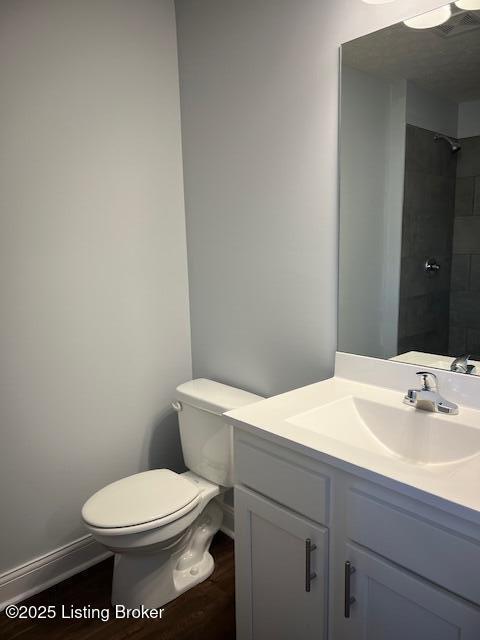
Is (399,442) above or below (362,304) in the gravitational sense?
below

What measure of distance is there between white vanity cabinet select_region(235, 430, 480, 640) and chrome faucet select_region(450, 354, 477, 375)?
0.53m

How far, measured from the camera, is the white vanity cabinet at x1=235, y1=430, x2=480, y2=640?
89 centimetres

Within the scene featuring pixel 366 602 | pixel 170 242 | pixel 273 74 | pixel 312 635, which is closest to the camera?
pixel 366 602

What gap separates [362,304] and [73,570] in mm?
1605

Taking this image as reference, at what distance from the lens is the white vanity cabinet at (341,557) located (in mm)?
889

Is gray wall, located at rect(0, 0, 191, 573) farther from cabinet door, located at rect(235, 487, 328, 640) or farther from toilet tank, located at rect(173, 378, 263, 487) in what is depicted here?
cabinet door, located at rect(235, 487, 328, 640)

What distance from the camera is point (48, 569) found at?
74.2 inches

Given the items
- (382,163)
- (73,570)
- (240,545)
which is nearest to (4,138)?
(382,163)

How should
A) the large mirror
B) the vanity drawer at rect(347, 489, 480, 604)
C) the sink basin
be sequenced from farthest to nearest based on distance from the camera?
the large mirror < the sink basin < the vanity drawer at rect(347, 489, 480, 604)

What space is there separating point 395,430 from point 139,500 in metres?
0.95

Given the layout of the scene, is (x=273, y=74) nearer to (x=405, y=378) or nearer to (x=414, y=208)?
(x=414, y=208)

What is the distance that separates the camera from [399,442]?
4.31ft

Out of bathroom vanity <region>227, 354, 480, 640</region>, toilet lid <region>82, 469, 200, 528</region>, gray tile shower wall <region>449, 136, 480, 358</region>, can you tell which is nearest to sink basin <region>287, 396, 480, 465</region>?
bathroom vanity <region>227, 354, 480, 640</region>

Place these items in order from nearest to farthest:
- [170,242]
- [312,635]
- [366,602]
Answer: [366,602], [312,635], [170,242]
